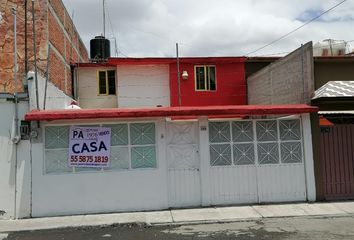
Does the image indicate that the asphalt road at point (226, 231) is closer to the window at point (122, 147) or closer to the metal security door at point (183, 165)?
the metal security door at point (183, 165)

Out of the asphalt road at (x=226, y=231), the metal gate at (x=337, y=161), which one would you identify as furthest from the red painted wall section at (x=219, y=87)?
the asphalt road at (x=226, y=231)

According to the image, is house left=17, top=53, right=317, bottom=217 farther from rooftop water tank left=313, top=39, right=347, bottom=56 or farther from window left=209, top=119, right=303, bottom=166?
rooftop water tank left=313, top=39, right=347, bottom=56

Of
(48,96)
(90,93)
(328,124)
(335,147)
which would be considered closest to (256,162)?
(335,147)

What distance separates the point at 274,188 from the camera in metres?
11.9

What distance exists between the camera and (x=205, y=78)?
851 inches

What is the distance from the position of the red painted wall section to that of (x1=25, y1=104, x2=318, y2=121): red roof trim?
9.62 m

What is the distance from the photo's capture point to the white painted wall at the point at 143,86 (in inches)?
824

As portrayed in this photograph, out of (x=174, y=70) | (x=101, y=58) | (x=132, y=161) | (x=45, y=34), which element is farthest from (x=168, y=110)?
(x=101, y=58)

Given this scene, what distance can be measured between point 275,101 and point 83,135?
780 cm

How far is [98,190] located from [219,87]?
38.9 ft

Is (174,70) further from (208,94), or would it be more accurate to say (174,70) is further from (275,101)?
(275,101)

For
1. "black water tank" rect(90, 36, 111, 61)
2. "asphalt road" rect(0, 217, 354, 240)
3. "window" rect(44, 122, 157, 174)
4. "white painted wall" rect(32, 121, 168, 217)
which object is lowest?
"asphalt road" rect(0, 217, 354, 240)

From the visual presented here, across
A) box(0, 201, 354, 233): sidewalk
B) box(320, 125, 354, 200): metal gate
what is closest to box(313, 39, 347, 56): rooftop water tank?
box(320, 125, 354, 200): metal gate

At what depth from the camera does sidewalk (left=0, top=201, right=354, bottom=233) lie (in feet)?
33.1
